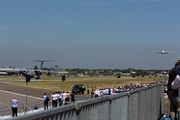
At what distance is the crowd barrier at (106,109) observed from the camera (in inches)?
142

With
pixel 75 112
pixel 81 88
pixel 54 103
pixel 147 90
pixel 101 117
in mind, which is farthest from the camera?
pixel 81 88

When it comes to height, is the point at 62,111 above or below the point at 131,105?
above

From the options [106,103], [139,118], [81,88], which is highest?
[106,103]

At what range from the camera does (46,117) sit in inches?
136

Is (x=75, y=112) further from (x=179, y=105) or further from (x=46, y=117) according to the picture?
(x=179, y=105)

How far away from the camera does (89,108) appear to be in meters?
4.97

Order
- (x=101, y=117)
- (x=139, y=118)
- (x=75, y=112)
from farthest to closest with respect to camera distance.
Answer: (x=139, y=118) < (x=101, y=117) < (x=75, y=112)

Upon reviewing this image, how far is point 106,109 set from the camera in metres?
6.02

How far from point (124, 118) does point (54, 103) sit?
38.5ft

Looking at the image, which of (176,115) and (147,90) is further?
(147,90)

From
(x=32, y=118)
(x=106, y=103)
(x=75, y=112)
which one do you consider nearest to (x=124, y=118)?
(x=106, y=103)

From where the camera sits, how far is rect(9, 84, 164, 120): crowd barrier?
3.61 metres

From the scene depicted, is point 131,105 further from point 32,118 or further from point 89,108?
point 32,118

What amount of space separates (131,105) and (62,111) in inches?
197
